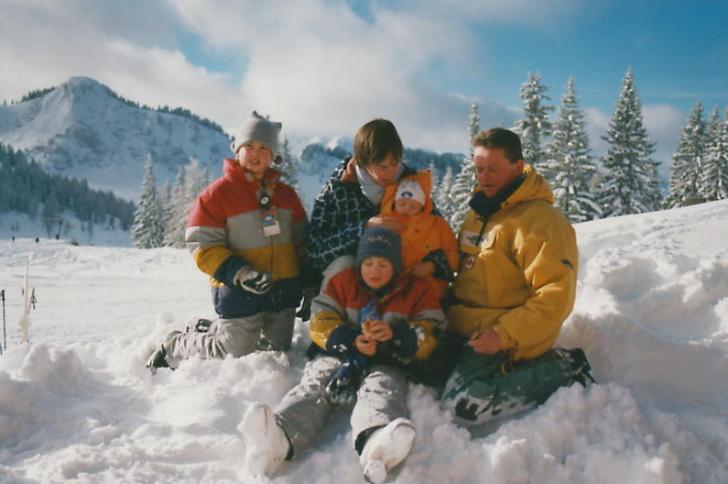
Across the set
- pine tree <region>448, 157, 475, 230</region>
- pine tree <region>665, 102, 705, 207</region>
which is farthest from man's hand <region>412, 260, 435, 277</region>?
pine tree <region>665, 102, 705, 207</region>

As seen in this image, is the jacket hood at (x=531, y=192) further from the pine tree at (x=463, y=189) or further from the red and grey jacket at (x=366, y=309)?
the pine tree at (x=463, y=189)

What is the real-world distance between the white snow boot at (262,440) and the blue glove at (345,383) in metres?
0.54

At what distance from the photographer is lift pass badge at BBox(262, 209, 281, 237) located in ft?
14.5

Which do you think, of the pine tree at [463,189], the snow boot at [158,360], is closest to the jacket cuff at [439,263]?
the snow boot at [158,360]

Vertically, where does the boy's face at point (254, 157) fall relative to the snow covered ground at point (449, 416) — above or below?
above

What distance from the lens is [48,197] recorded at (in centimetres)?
12125

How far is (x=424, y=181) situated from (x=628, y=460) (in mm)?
2384

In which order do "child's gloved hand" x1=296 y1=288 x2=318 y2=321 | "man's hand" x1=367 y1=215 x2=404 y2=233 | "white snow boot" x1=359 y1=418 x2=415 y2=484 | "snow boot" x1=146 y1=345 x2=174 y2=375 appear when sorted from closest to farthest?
"white snow boot" x1=359 y1=418 x2=415 y2=484
"man's hand" x1=367 y1=215 x2=404 y2=233
"snow boot" x1=146 y1=345 x2=174 y2=375
"child's gloved hand" x1=296 y1=288 x2=318 y2=321

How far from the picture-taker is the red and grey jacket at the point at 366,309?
3.52 metres

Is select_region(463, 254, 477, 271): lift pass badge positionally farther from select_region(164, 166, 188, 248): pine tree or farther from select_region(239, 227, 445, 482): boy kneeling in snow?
select_region(164, 166, 188, 248): pine tree

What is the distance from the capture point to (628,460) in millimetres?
2725

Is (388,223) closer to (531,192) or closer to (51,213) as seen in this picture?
(531,192)

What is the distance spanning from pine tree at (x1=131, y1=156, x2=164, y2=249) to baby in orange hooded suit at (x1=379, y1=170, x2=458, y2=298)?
51087 millimetres

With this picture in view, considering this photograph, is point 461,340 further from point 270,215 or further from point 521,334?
point 270,215
